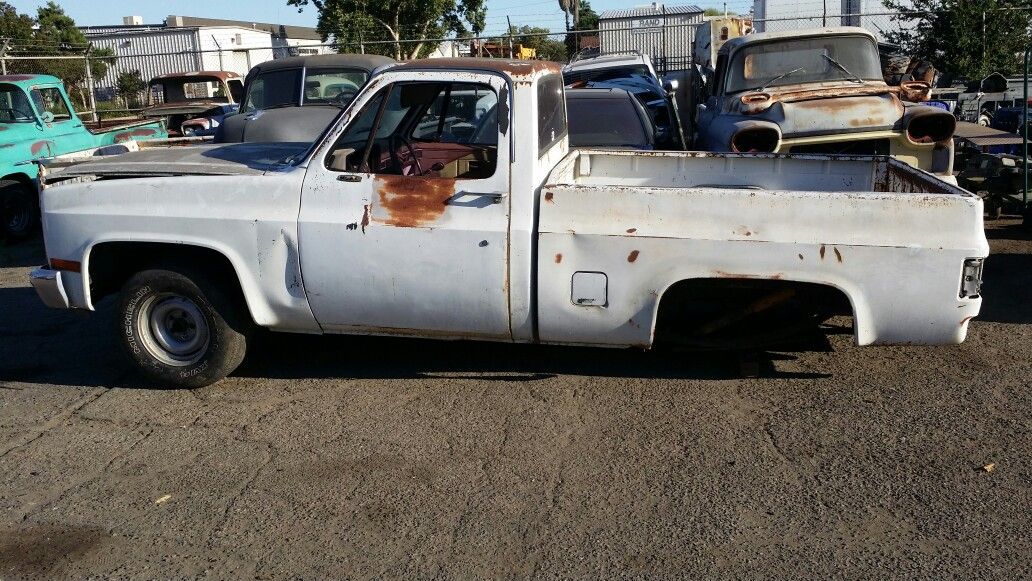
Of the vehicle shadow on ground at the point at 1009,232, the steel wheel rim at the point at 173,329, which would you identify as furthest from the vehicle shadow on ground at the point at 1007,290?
the steel wheel rim at the point at 173,329

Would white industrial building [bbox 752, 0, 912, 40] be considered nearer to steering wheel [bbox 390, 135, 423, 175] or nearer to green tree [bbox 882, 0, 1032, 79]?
green tree [bbox 882, 0, 1032, 79]

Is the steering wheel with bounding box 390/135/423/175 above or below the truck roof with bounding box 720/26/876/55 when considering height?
below

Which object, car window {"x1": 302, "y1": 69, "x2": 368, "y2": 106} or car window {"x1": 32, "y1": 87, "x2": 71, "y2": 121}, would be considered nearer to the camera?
car window {"x1": 302, "y1": 69, "x2": 368, "y2": 106}

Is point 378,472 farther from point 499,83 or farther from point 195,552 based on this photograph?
point 499,83

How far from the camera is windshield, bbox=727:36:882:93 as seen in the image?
30.4 feet

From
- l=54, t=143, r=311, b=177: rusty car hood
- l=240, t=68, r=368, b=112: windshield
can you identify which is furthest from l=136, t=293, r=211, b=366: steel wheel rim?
l=240, t=68, r=368, b=112: windshield

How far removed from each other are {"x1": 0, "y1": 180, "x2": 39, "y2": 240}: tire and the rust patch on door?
7.31 meters

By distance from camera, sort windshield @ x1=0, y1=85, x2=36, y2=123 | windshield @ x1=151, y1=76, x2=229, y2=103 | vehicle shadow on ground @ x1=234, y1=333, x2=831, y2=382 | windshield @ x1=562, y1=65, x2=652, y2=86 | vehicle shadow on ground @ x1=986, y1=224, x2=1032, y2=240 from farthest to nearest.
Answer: windshield @ x1=151, y1=76, x2=229, y2=103 → windshield @ x1=562, y1=65, x2=652, y2=86 → windshield @ x1=0, y1=85, x2=36, y2=123 → vehicle shadow on ground @ x1=986, y1=224, x2=1032, y2=240 → vehicle shadow on ground @ x1=234, y1=333, x2=831, y2=382

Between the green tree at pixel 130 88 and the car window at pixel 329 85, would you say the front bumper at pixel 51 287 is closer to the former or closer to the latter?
the car window at pixel 329 85

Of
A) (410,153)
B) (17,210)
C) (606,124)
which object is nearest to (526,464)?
(410,153)

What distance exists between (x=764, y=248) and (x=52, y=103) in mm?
9850

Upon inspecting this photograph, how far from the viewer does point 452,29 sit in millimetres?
29469

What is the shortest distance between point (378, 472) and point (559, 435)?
92 cm

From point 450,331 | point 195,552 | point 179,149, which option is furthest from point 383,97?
point 195,552
